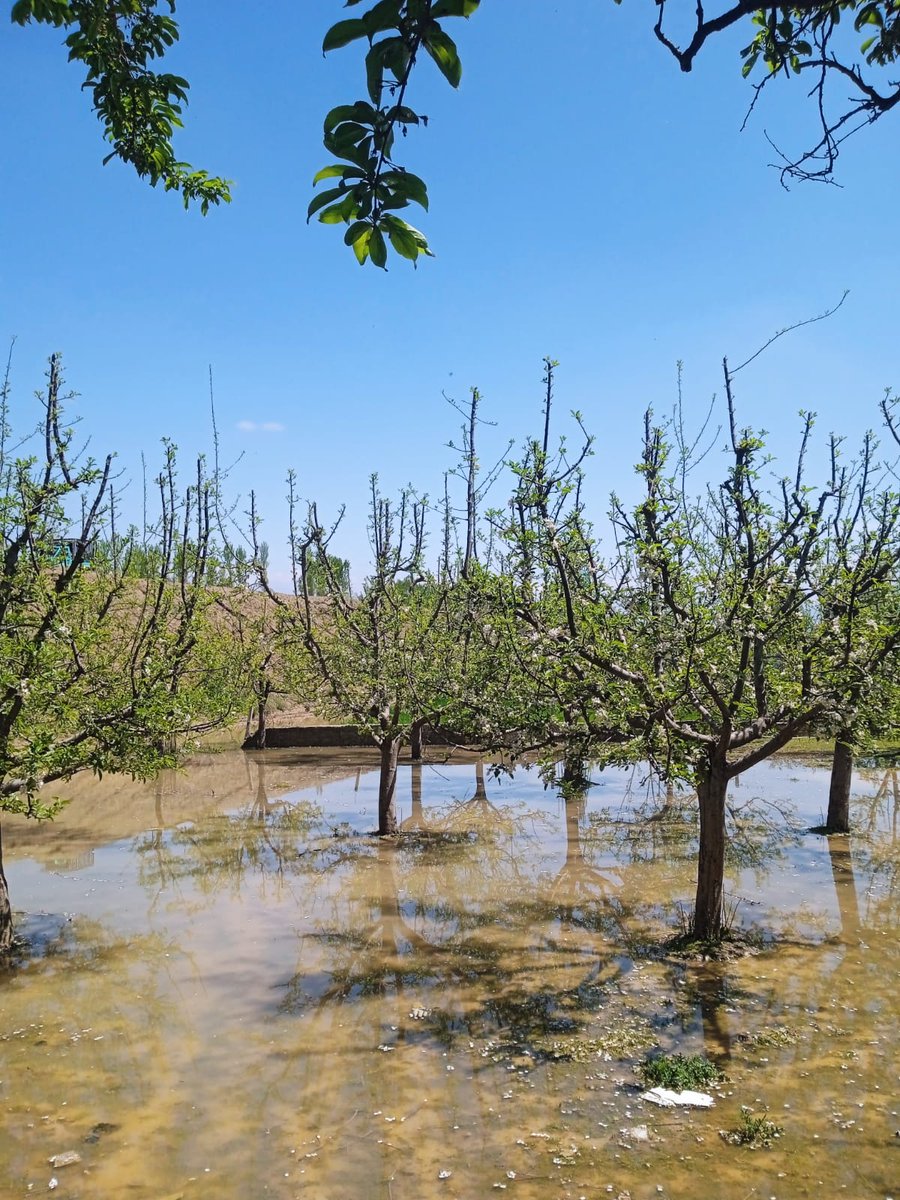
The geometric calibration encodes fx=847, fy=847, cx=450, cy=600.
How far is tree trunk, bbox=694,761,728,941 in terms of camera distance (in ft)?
32.8

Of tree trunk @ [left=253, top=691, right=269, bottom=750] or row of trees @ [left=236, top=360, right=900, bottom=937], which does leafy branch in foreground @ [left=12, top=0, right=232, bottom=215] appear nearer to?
row of trees @ [left=236, top=360, right=900, bottom=937]

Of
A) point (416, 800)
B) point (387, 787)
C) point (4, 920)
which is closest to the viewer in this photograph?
point (4, 920)

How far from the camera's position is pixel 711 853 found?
10.1 metres

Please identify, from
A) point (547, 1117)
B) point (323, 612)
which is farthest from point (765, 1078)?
point (323, 612)

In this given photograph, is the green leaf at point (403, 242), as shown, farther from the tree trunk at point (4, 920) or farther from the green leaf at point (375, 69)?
the tree trunk at point (4, 920)

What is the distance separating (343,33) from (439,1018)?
8641mm

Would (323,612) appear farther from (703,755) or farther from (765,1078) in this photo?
(765,1078)

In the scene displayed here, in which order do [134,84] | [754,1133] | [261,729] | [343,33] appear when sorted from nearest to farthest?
[343,33] < [134,84] < [754,1133] < [261,729]

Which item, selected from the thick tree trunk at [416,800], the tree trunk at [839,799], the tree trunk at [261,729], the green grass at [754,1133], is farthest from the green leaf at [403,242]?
the tree trunk at [261,729]

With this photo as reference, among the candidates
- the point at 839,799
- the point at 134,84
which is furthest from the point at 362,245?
the point at 839,799

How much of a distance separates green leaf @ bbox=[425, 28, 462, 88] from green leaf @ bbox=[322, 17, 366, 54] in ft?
0.61

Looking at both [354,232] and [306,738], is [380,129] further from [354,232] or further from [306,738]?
[306,738]

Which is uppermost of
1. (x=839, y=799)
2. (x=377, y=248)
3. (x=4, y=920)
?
(x=377, y=248)

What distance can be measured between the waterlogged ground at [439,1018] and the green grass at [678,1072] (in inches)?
6.3
